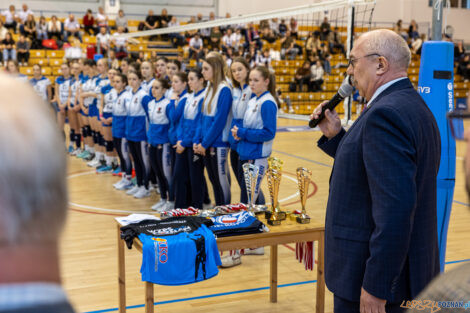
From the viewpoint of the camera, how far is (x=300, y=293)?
4.14 metres

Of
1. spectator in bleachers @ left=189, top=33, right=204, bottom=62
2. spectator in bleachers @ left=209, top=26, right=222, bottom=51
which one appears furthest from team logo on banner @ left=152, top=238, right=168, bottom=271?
spectator in bleachers @ left=209, top=26, right=222, bottom=51

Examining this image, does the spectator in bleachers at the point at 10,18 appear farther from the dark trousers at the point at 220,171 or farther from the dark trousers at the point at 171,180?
the dark trousers at the point at 220,171

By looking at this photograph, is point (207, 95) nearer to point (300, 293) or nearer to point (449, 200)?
point (300, 293)

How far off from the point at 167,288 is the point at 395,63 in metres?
2.80

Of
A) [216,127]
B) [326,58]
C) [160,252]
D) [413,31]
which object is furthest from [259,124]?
[413,31]

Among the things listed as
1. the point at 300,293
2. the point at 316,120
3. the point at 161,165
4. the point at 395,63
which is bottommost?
the point at 300,293

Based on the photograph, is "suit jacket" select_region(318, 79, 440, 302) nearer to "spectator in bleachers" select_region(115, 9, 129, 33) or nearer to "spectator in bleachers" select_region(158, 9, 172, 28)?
"spectator in bleachers" select_region(115, 9, 129, 33)

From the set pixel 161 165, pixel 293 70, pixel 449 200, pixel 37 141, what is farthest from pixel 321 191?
pixel 293 70

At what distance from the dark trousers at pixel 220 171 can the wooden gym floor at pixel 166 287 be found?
37.0 inches

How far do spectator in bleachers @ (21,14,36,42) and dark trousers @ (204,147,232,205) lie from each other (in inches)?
571

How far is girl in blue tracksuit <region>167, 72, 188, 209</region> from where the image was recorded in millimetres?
6184

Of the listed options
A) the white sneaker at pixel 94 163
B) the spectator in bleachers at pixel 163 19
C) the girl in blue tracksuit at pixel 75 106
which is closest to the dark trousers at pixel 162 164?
the white sneaker at pixel 94 163

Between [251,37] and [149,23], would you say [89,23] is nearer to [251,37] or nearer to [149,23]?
[149,23]

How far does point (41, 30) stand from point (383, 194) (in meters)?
18.5
